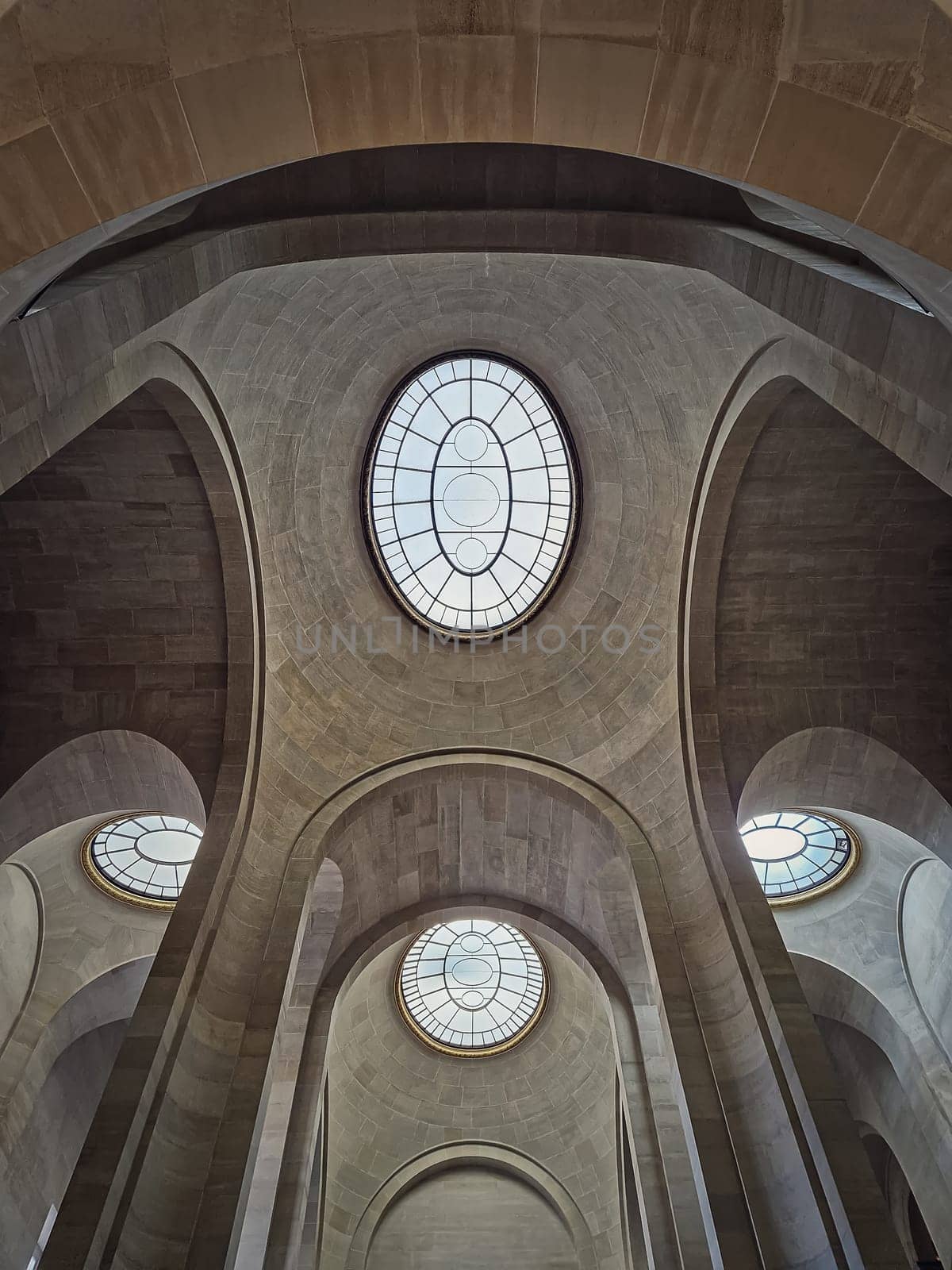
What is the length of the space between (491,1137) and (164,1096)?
12306mm

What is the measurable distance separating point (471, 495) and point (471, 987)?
39.4 ft

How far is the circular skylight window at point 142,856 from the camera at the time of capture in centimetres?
1611

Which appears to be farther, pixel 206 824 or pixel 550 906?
pixel 550 906

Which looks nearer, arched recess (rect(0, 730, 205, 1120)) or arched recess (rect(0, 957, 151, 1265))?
arched recess (rect(0, 730, 205, 1120))

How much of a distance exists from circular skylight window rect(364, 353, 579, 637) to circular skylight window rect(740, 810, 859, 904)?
6.70 m

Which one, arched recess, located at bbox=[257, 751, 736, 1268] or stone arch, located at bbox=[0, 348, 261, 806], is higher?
stone arch, located at bbox=[0, 348, 261, 806]

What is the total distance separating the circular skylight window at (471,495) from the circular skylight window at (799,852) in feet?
22.0

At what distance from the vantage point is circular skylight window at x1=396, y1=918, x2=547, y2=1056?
1941cm

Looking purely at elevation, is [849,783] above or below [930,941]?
above

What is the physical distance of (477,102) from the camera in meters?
3.36

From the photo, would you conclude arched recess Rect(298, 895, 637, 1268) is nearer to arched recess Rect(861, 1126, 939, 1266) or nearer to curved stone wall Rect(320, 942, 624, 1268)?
curved stone wall Rect(320, 942, 624, 1268)

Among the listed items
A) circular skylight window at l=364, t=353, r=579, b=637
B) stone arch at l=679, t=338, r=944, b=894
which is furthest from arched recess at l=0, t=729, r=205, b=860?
stone arch at l=679, t=338, r=944, b=894

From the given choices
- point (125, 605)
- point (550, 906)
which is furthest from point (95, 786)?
point (550, 906)

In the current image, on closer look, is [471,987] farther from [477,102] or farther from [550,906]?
[477,102]
